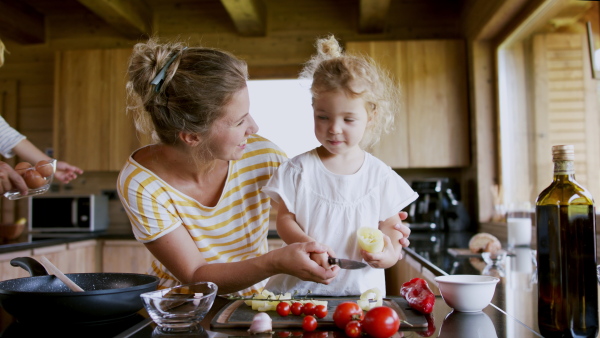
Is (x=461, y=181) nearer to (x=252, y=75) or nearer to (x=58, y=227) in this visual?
(x=252, y=75)

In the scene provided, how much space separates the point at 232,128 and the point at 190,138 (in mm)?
140

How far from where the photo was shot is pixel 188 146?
5.33 ft

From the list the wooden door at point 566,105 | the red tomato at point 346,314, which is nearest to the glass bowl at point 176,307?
the red tomato at point 346,314

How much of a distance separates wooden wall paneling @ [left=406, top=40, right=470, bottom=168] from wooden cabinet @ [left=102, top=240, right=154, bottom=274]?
6.55 feet

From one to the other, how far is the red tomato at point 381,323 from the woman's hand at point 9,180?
1.10 m

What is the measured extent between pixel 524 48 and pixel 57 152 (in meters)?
3.41

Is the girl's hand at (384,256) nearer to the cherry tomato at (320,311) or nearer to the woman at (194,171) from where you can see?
the woman at (194,171)

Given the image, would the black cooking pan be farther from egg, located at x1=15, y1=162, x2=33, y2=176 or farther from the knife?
egg, located at x1=15, y1=162, x2=33, y2=176

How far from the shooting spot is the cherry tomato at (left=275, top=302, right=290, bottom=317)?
1.11m

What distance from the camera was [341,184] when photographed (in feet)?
5.32

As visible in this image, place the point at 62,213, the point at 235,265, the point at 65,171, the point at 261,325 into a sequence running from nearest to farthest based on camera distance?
1. the point at 261,325
2. the point at 235,265
3. the point at 65,171
4. the point at 62,213

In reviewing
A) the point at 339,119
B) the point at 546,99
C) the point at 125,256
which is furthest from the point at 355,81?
the point at 125,256

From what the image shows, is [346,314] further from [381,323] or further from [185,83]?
[185,83]

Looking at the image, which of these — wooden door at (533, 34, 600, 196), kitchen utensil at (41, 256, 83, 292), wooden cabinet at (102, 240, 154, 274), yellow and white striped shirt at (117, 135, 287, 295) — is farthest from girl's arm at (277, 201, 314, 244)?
wooden cabinet at (102, 240, 154, 274)
